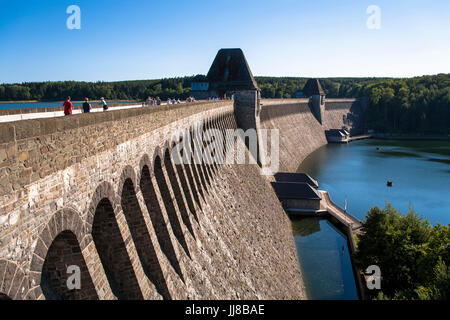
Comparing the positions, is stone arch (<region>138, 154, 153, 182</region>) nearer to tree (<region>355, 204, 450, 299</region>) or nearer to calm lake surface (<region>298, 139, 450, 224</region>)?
tree (<region>355, 204, 450, 299</region>)

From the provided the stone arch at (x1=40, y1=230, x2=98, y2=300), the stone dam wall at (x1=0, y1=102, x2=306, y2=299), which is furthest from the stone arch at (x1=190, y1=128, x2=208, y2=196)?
the stone arch at (x1=40, y1=230, x2=98, y2=300)

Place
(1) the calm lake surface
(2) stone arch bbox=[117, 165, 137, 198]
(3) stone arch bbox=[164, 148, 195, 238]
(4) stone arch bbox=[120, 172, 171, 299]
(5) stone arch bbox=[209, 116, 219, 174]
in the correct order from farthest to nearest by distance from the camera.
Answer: (1) the calm lake surface < (5) stone arch bbox=[209, 116, 219, 174] < (3) stone arch bbox=[164, 148, 195, 238] < (4) stone arch bbox=[120, 172, 171, 299] < (2) stone arch bbox=[117, 165, 137, 198]

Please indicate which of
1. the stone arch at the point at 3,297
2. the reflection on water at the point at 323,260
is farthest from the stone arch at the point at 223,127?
the stone arch at the point at 3,297

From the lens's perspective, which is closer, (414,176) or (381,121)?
(414,176)

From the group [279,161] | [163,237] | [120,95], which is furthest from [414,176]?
[163,237]

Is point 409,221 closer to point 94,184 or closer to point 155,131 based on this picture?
point 155,131

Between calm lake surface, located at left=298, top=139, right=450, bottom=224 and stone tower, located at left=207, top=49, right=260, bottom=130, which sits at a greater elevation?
stone tower, located at left=207, top=49, right=260, bottom=130

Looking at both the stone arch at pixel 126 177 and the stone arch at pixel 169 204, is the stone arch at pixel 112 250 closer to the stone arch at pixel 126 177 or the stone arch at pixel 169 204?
the stone arch at pixel 126 177
